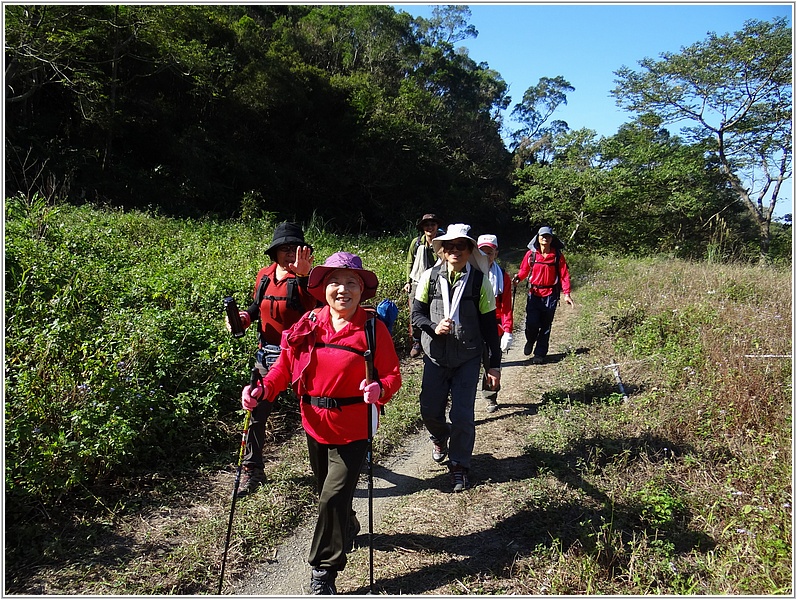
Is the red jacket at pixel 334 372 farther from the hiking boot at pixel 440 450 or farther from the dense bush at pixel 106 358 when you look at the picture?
the hiking boot at pixel 440 450

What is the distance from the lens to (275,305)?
4172 mm

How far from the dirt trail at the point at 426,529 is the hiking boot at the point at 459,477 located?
0.18 ft

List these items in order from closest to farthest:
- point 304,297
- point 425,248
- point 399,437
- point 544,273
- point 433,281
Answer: point 304,297 → point 433,281 → point 399,437 → point 425,248 → point 544,273

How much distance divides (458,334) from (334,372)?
58.1 inches

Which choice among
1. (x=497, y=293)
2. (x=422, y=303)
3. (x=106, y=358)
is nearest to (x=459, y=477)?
(x=422, y=303)

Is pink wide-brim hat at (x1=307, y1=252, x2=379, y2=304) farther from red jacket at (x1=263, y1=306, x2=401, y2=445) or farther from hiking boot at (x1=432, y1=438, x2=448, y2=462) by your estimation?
hiking boot at (x1=432, y1=438, x2=448, y2=462)

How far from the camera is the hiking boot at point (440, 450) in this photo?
16.1ft

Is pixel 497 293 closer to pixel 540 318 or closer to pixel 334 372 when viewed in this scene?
pixel 540 318

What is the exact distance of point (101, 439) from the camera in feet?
12.7

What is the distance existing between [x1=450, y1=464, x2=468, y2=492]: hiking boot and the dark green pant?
145 centimetres

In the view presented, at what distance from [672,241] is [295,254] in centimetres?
2094

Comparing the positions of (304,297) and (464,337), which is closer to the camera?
(304,297)

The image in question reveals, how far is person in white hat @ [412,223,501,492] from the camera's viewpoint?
4.38m

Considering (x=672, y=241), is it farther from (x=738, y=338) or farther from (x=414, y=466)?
(x=414, y=466)
